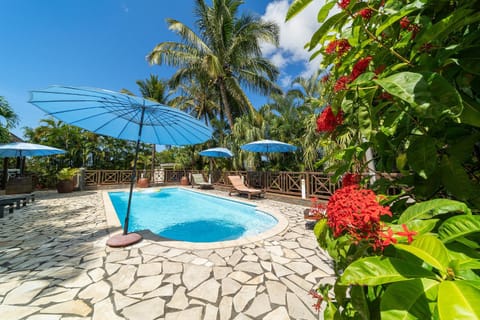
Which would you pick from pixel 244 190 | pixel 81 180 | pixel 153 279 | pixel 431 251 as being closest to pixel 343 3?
pixel 431 251

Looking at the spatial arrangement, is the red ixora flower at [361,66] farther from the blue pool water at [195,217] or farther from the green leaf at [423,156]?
the blue pool water at [195,217]

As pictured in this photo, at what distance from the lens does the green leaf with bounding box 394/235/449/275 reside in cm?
54

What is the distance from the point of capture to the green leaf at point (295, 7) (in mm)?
872

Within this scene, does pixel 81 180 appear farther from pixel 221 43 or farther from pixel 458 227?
pixel 458 227

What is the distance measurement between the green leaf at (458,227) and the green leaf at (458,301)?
0.24 m

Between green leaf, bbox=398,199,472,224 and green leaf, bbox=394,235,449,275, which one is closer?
green leaf, bbox=394,235,449,275

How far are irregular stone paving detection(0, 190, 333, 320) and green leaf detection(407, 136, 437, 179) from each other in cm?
186

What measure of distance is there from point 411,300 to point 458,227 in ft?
1.12

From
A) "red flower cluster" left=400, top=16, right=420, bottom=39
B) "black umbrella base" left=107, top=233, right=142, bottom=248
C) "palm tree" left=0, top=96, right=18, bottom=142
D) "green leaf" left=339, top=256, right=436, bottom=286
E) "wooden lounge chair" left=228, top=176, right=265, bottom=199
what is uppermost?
Answer: "palm tree" left=0, top=96, right=18, bottom=142

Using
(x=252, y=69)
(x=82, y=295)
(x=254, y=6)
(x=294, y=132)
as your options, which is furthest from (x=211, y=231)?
(x=254, y=6)

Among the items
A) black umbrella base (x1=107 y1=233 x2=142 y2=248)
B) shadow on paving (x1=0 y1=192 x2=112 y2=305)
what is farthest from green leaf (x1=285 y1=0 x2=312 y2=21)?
black umbrella base (x1=107 y1=233 x2=142 y2=248)

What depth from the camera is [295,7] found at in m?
0.91

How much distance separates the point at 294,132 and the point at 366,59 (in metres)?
10.0

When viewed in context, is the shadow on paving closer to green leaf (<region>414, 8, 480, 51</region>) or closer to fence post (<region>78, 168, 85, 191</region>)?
green leaf (<region>414, 8, 480, 51</region>)
